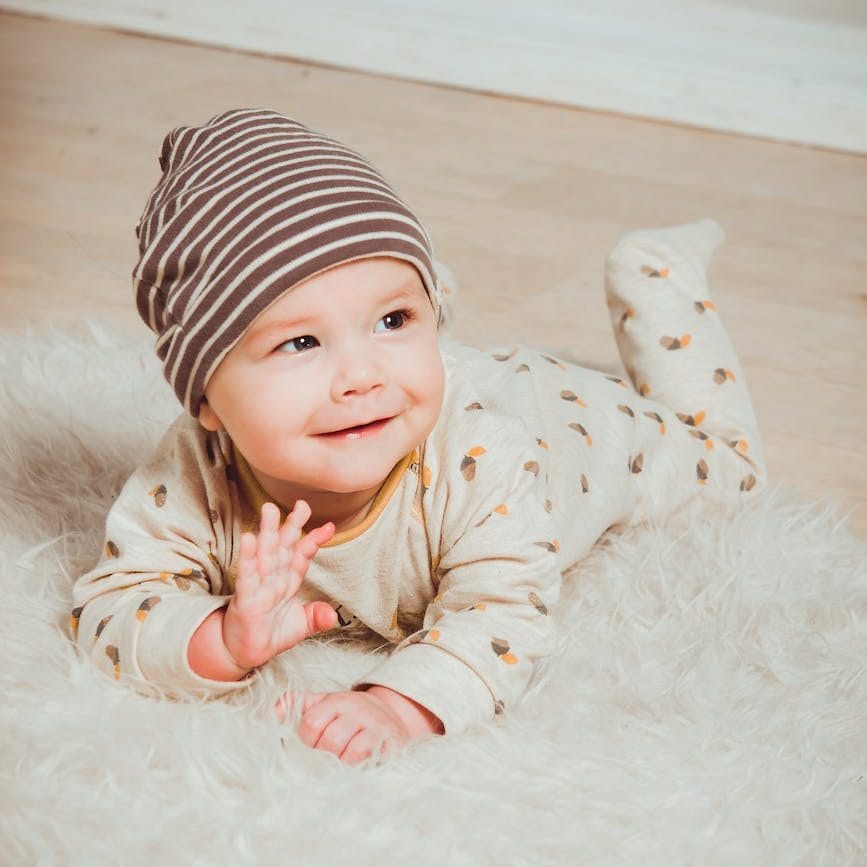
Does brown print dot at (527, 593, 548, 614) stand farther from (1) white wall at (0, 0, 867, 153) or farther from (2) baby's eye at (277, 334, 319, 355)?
(1) white wall at (0, 0, 867, 153)

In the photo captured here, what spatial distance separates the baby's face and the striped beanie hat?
1 cm

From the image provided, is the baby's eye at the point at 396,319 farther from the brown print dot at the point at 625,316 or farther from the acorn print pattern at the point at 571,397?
the brown print dot at the point at 625,316

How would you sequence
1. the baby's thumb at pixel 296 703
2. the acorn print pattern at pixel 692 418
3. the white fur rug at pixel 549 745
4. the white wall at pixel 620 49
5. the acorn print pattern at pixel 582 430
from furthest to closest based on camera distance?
the white wall at pixel 620 49 → the acorn print pattern at pixel 692 418 → the acorn print pattern at pixel 582 430 → the baby's thumb at pixel 296 703 → the white fur rug at pixel 549 745

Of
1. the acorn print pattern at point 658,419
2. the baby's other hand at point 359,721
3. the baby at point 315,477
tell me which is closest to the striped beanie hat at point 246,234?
the baby at point 315,477

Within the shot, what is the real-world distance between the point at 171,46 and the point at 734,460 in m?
1.99

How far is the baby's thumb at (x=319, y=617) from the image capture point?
851mm

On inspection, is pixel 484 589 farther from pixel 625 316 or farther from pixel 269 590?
pixel 625 316

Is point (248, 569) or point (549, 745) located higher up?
point (248, 569)

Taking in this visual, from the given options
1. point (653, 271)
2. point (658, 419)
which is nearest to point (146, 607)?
point (658, 419)

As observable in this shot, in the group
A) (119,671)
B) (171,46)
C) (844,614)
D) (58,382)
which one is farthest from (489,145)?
(119,671)

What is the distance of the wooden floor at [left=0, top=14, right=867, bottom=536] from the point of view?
161 cm

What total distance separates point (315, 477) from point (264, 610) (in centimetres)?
10

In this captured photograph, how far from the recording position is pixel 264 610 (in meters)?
0.81

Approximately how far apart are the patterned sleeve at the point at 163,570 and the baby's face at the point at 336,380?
93 millimetres
